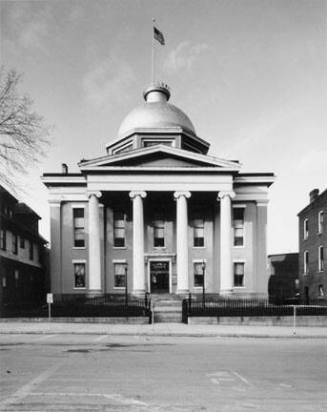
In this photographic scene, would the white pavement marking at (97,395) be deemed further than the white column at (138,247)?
No

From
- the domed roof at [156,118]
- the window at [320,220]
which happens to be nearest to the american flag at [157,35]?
the domed roof at [156,118]

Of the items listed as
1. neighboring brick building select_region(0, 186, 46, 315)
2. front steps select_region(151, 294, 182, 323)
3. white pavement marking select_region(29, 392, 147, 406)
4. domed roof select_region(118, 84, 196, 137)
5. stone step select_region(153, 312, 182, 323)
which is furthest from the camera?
domed roof select_region(118, 84, 196, 137)

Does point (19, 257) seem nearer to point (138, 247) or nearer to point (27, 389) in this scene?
point (138, 247)

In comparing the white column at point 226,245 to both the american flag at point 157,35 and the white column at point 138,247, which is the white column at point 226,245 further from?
the american flag at point 157,35

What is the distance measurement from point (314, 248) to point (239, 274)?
797 cm

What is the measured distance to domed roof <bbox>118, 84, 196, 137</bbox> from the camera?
39750mm

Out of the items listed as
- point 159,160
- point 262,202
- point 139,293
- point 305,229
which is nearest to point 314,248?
point 305,229

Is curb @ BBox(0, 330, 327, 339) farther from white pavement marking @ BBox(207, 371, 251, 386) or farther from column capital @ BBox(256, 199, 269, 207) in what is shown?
column capital @ BBox(256, 199, 269, 207)

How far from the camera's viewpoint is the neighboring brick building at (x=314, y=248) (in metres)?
35.3

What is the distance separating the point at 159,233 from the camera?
35469mm

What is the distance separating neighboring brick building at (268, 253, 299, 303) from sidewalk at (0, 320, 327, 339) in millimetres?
32300

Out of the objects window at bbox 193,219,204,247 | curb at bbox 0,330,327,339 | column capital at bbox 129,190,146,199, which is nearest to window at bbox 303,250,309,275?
window at bbox 193,219,204,247

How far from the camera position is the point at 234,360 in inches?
468

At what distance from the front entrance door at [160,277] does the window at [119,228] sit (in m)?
3.39
